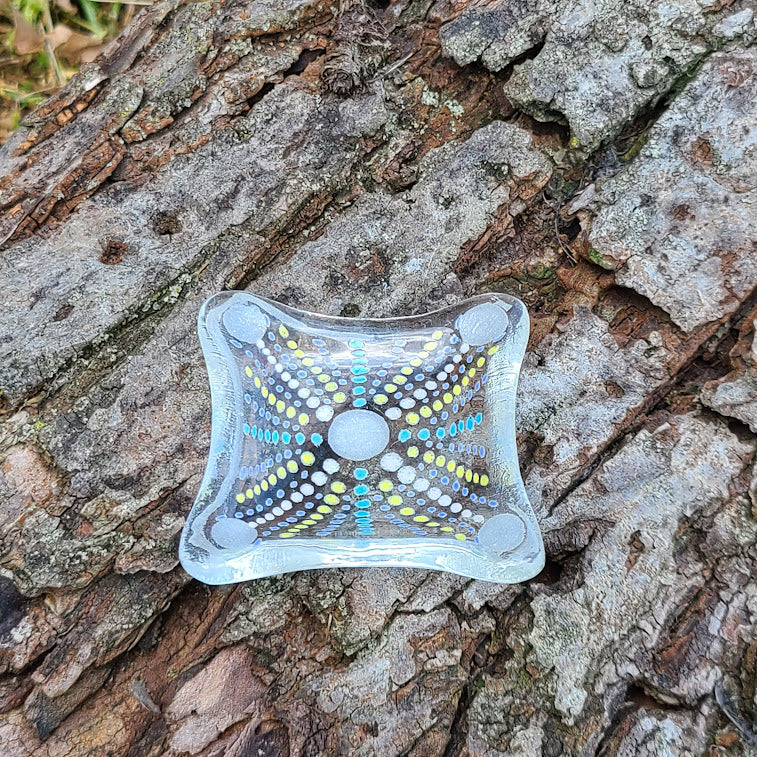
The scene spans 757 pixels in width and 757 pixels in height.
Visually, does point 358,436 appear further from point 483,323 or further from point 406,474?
point 483,323

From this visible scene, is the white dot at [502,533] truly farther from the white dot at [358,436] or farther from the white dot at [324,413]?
the white dot at [324,413]

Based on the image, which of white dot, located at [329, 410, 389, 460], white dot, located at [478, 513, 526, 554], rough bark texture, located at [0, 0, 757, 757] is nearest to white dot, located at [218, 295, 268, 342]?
rough bark texture, located at [0, 0, 757, 757]

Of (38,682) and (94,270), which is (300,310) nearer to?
(94,270)

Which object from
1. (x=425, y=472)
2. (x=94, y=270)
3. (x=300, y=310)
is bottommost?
(x=425, y=472)

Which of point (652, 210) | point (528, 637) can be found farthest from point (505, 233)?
point (528, 637)

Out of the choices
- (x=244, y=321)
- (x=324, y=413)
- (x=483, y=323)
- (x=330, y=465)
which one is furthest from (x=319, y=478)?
(x=483, y=323)

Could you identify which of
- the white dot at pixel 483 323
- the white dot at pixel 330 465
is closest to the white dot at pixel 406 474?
the white dot at pixel 330 465

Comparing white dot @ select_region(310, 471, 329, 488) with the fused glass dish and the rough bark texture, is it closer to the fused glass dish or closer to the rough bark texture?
the fused glass dish
